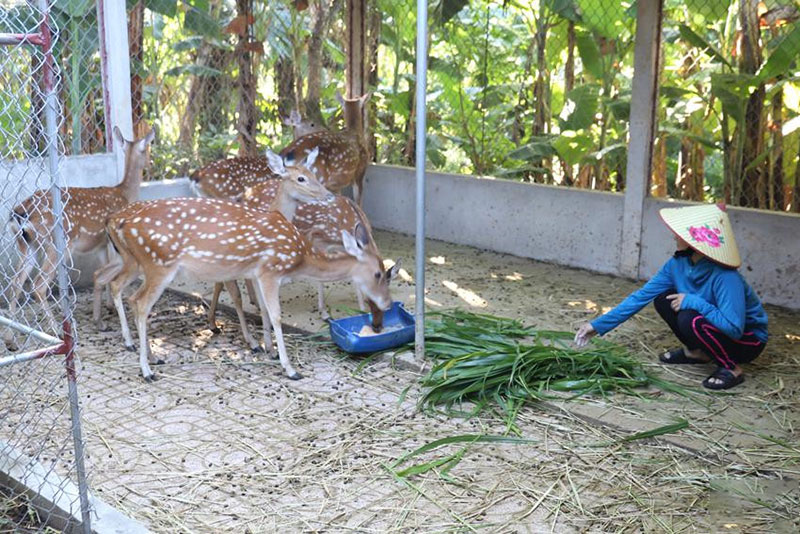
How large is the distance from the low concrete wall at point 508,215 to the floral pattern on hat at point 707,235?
8.43 feet

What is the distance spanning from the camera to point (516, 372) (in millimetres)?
5188

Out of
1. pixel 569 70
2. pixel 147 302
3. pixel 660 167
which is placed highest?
pixel 569 70

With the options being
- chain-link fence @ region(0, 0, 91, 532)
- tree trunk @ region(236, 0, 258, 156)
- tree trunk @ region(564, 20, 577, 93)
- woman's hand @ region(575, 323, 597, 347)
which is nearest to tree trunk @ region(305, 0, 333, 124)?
tree trunk @ region(236, 0, 258, 156)

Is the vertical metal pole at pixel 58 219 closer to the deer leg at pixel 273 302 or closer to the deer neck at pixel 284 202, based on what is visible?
the deer leg at pixel 273 302

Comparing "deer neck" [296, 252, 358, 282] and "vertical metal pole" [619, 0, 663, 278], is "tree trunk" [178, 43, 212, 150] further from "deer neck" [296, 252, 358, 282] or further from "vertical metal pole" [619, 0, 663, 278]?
"vertical metal pole" [619, 0, 663, 278]

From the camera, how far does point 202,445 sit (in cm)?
455

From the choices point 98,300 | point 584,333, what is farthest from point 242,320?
point 584,333

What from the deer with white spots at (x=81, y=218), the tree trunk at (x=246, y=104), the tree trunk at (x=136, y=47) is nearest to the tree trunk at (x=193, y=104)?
the tree trunk at (x=246, y=104)

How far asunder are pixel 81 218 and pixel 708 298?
13.1ft

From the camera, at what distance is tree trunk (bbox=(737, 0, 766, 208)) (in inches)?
298

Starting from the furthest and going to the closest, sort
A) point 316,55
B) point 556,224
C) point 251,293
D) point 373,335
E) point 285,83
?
point 285,83
point 316,55
point 556,224
point 251,293
point 373,335

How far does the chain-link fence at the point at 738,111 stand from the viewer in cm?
738

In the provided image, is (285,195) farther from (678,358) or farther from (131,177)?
(678,358)

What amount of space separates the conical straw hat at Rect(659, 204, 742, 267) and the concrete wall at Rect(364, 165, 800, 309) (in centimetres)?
185
